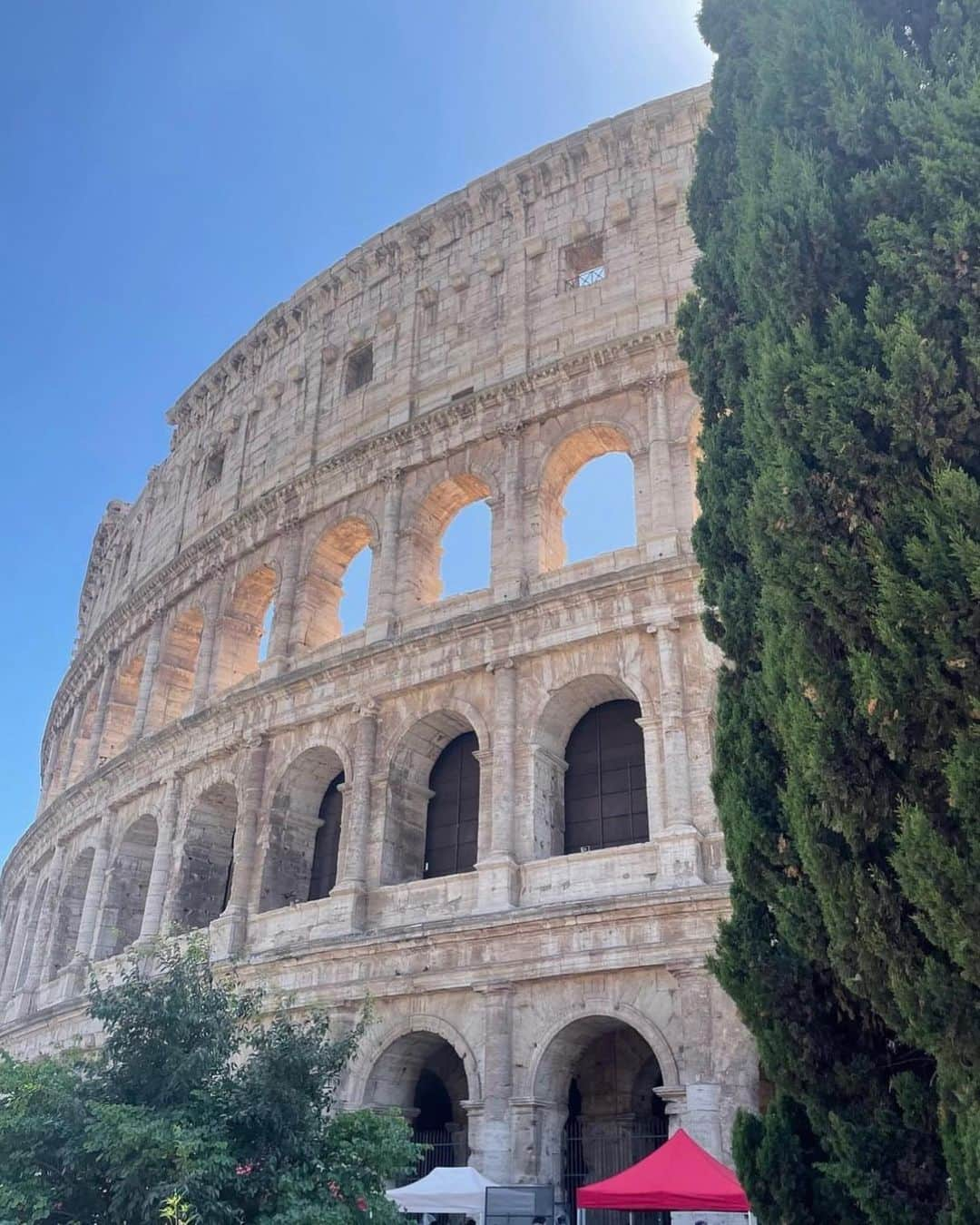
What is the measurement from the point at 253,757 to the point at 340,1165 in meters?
8.83

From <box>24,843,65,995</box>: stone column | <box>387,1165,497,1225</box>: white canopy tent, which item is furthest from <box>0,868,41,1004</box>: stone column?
<box>387,1165,497,1225</box>: white canopy tent

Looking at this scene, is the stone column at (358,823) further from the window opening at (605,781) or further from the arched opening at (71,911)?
the arched opening at (71,911)

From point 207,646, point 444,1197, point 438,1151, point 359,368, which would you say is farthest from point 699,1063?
point 359,368

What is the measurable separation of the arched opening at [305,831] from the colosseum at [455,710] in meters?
0.05

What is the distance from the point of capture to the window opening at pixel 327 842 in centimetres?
1639

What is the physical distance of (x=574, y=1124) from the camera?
13.5m

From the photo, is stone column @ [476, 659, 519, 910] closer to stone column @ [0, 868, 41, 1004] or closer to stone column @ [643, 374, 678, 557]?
stone column @ [643, 374, 678, 557]

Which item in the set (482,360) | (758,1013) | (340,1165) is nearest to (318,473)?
(482,360)

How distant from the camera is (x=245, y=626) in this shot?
2002 cm

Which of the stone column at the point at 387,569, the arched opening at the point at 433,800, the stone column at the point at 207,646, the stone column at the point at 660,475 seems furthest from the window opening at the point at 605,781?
the stone column at the point at 207,646

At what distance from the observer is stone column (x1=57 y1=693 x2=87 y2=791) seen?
81.0 ft

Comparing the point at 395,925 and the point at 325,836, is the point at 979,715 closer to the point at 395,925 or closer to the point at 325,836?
the point at 395,925

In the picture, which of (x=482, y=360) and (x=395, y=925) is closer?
(x=395, y=925)

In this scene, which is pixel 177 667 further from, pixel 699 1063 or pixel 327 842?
pixel 699 1063
